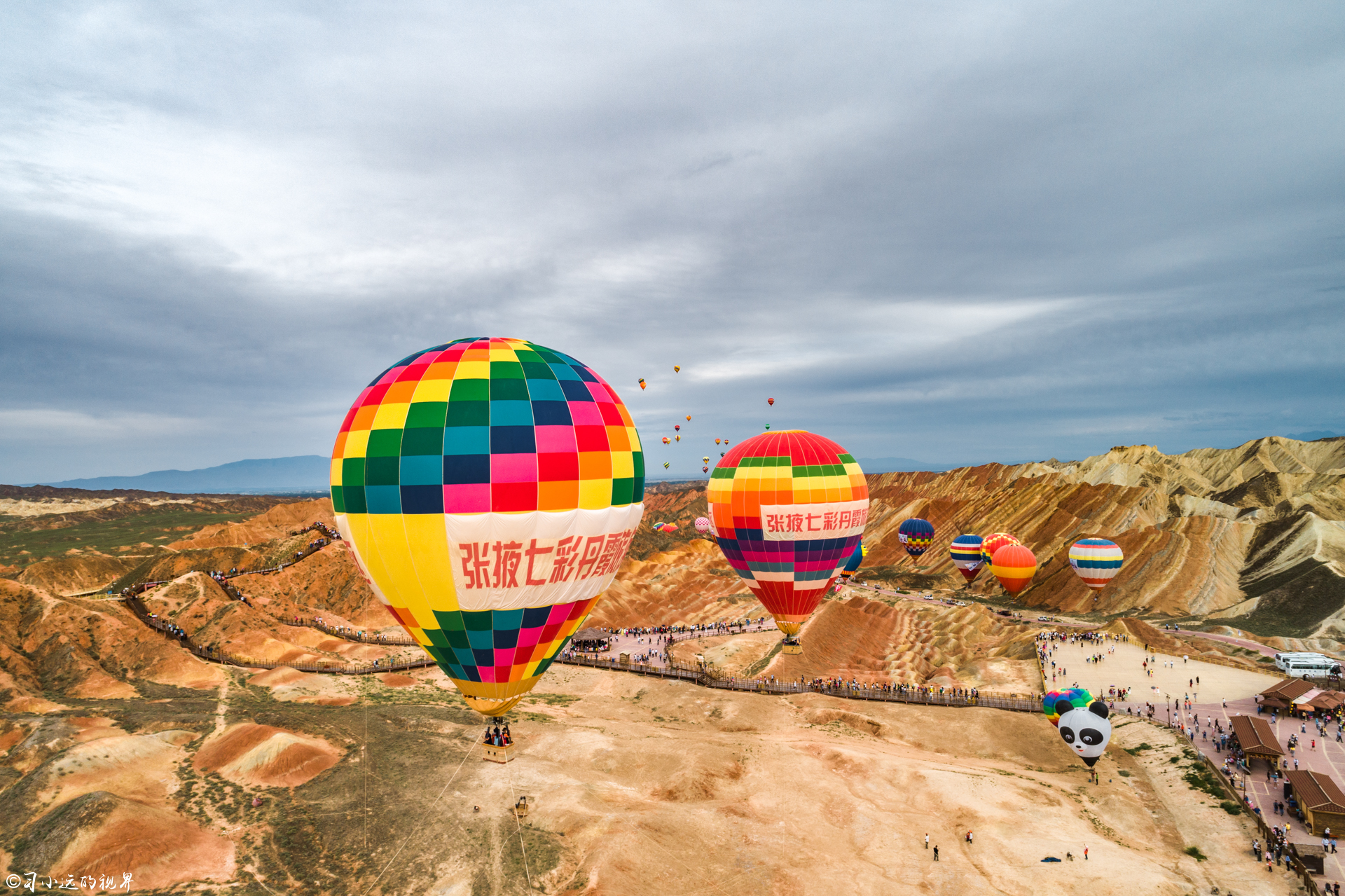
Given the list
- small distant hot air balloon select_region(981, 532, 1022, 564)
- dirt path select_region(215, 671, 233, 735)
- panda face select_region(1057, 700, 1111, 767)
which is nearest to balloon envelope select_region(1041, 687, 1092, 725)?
panda face select_region(1057, 700, 1111, 767)

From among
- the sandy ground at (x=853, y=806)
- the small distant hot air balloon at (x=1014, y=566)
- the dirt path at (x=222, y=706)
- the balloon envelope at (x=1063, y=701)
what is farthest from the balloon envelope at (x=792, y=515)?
the small distant hot air balloon at (x=1014, y=566)

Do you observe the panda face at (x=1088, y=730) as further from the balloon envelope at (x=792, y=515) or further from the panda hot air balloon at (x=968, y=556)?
the panda hot air balloon at (x=968, y=556)

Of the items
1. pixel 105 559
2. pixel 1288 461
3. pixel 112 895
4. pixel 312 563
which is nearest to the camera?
pixel 112 895

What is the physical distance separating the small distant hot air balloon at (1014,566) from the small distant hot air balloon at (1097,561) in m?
5.46

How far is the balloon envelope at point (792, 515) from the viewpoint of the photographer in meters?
34.9

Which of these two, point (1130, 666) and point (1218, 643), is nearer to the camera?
point (1130, 666)

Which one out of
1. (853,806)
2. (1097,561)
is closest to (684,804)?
(853,806)

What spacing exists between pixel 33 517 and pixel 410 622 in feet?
A: 541

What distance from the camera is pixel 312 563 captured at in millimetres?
70938

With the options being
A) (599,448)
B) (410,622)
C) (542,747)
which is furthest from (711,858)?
(599,448)

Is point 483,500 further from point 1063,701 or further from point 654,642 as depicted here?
point 654,642

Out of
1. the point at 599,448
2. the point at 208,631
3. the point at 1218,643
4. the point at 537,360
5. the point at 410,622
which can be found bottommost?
the point at 1218,643

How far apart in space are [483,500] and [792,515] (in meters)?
21.2

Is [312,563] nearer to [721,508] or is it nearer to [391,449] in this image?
[721,508]
